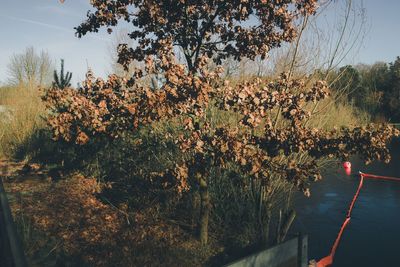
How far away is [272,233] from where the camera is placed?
725cm

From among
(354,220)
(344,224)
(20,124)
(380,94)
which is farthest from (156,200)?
(380,94)

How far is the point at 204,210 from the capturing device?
221 inches

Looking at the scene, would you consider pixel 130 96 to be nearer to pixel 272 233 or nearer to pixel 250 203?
pixel 250 203

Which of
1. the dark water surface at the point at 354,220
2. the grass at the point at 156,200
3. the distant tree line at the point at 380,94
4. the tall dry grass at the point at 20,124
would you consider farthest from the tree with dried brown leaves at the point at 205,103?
the distant tree line at the point at 380,94

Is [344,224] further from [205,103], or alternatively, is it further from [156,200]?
[205,103]

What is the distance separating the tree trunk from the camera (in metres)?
5.36

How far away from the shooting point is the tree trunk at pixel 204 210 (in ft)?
17.6

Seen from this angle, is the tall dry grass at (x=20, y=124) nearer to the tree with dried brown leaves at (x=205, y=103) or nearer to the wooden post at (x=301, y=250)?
the tree with dried brown leaves at (x=205, y=103)

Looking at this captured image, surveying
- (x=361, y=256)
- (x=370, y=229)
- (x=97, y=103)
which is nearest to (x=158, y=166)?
(x=97, y=103)

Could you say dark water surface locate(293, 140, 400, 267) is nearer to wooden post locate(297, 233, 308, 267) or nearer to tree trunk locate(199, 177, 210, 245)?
tree trunk locate(199, 177, 210, 245)

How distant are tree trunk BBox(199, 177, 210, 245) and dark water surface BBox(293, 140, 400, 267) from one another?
249 cm

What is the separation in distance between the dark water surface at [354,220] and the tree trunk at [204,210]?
249cm

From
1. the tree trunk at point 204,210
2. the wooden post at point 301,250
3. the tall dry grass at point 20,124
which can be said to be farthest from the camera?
the tall dry grass at point 20,124

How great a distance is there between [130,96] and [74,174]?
221 inches
